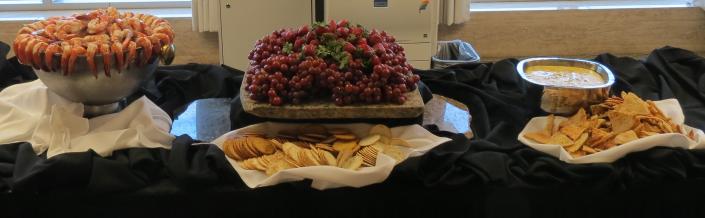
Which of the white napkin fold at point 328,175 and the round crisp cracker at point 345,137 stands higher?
the round crisp cracker at point 345,137

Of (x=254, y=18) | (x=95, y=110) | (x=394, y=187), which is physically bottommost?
(x=394, y=187)

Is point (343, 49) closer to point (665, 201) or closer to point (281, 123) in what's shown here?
point (281, 123)

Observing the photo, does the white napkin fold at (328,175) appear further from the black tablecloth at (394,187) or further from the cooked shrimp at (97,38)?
the cooked shrimp at (97,38)

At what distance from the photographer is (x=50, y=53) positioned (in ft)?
4.65

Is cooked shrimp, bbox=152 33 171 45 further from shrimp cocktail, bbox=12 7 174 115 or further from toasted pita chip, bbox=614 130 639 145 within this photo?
toasted pita chip, bbox=614 130 639 145

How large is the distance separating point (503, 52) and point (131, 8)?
168 cm

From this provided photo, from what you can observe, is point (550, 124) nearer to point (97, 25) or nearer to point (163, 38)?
point (163, 38)

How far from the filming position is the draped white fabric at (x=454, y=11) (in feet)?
10.1

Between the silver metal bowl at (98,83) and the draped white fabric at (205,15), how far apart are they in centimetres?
138

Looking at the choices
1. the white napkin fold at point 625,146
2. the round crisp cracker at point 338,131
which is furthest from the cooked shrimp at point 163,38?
the white napkin fold at point 625,146

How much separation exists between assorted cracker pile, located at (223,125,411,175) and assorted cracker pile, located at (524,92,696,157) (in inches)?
12.7

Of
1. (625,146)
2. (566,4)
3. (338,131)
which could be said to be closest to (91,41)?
(338,131)

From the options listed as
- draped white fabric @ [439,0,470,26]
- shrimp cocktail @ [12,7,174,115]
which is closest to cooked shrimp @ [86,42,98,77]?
shrimp cocktail @ [12,7,174,115]

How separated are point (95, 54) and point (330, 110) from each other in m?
0.47
